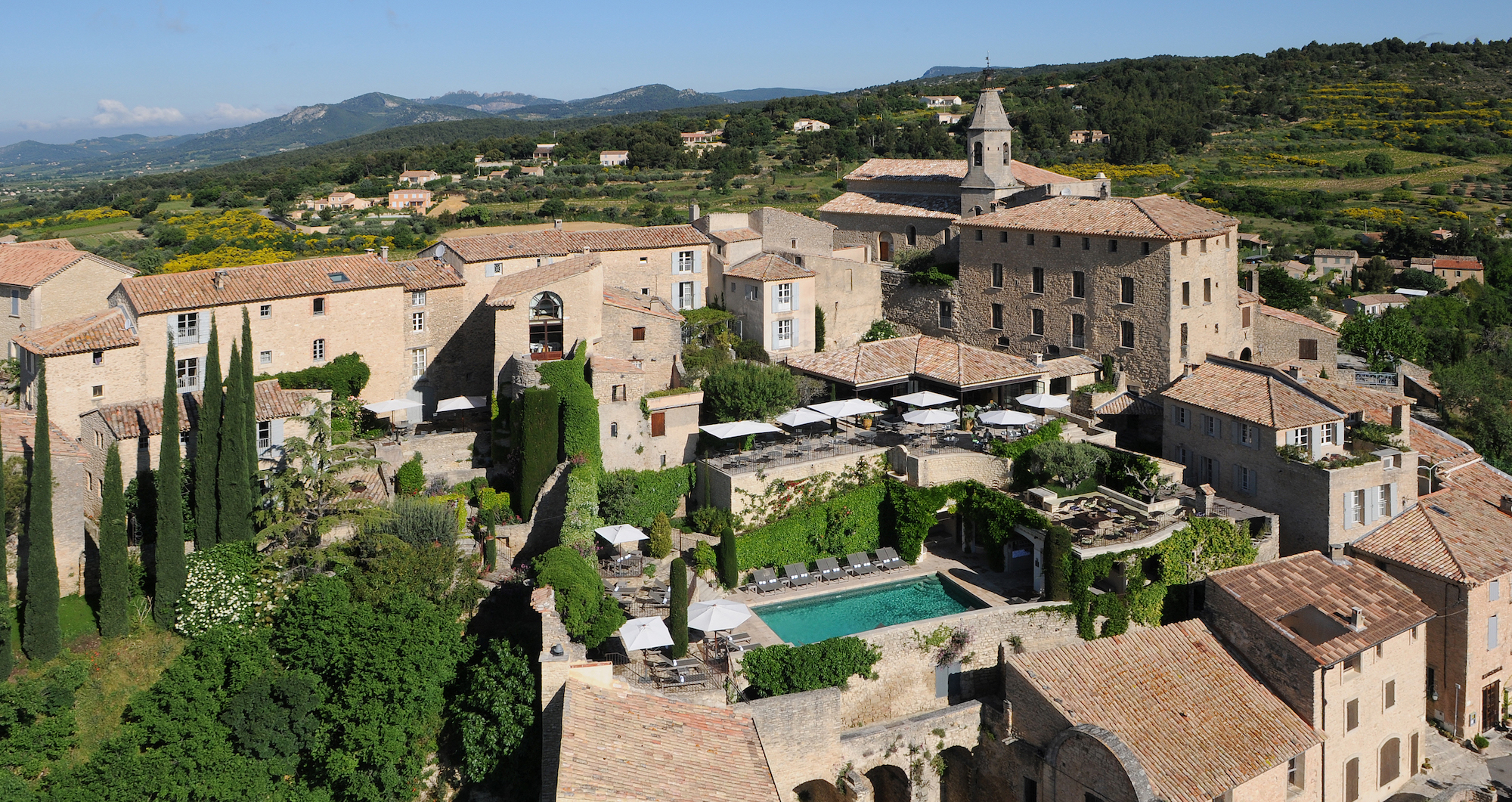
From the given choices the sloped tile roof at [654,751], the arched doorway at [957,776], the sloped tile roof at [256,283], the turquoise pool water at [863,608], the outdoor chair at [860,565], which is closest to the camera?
the sloped tile roof at [654,751]

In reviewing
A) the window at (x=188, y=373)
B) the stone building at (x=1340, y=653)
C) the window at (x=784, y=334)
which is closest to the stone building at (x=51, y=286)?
the window at (x=188, y=373)

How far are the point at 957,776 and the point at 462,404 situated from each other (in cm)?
1887

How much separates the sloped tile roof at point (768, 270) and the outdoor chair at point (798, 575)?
12.4m

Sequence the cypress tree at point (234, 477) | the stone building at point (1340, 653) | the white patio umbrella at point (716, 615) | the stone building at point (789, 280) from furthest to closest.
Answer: the stone building at point (789, 280)
the cypress tree at point (234, 477)
the stone building at point (1340, 653)
the white patio umbrella at point (716, 615)

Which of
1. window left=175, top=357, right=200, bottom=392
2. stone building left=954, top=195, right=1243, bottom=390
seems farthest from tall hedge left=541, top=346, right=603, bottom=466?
stone building left=954, top=195, right=1243, bottom=390

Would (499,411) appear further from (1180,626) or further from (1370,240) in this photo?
(1370,240)

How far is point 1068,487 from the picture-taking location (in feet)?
105

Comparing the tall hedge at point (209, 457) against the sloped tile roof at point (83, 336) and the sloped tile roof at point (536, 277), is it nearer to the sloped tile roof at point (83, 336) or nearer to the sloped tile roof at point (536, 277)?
the sloped tile roof at point (83, 336)

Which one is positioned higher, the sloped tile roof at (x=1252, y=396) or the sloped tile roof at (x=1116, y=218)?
the sloped tile roof at (x=1116, y=218)

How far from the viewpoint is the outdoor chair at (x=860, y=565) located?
3178 centimetres

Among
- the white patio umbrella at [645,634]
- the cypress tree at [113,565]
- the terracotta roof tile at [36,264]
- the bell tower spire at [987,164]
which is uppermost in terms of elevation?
the bell tower spire at [987,164]

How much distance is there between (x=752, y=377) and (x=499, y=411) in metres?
7.50

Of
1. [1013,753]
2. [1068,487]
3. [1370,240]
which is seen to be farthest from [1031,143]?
[1013,753]

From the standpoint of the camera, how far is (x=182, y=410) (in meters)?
32.3
